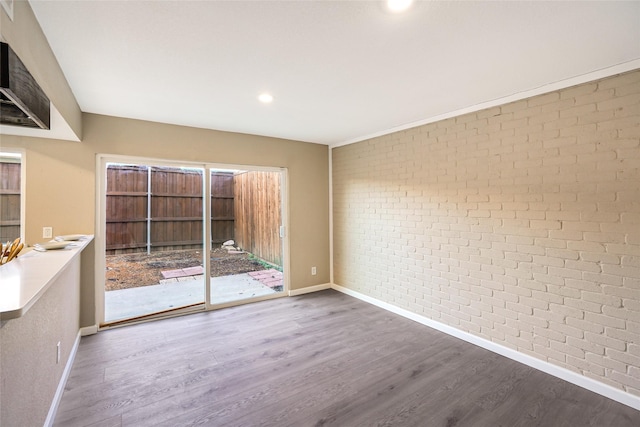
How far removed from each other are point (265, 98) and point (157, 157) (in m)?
1.74

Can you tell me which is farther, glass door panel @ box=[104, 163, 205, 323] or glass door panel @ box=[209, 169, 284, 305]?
glass door panel @ box=[209, 169, 284, 305]

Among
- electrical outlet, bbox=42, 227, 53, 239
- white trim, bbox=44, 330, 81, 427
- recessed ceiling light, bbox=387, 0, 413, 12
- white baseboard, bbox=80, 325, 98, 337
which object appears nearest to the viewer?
recessed ceiling light, bbox=387, 0, 413, 12

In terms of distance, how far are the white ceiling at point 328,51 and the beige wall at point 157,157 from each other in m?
0.48

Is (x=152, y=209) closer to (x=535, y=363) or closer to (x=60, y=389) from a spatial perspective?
(x=60, y=389)

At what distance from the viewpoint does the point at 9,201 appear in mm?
2805

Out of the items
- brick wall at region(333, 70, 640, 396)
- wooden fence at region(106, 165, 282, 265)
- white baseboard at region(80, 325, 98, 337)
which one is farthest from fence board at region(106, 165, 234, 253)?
brick wall at region(333, 70, 640, 396)

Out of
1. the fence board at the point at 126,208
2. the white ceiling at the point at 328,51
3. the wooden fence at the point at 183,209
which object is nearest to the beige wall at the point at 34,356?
the fence board at the point at 126,208

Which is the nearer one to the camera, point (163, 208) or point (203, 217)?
point (163, 208)

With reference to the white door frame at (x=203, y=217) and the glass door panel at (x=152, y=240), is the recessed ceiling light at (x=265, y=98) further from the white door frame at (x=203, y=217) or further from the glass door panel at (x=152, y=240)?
the glass door panel at (x=152, y=240)

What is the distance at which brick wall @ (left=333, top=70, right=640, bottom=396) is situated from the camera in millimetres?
2227

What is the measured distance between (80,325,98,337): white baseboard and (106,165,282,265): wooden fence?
84 cm

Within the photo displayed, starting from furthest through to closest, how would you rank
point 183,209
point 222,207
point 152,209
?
1. point 222,207
2. point 183,209
3. point 152,209

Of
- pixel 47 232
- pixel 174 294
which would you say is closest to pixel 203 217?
pixel 174 294

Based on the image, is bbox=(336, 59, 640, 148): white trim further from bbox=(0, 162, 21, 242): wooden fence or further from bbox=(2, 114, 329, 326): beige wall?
bbox=(0, 162, 21, 242): wooden fence
